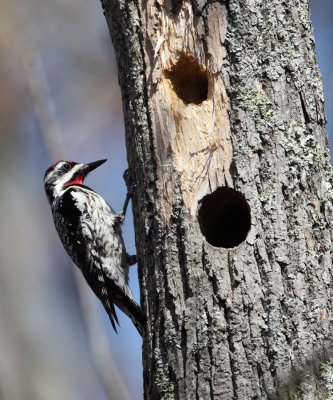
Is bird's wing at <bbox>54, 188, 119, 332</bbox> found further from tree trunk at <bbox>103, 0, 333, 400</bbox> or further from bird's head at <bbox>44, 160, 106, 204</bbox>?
tree trunk at <bbox>103, 0, 333, 400</bbox>

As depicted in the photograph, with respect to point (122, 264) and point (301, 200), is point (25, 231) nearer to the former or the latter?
point (122, 264)

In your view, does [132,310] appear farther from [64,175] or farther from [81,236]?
[64,175]

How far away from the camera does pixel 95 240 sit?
552 cm

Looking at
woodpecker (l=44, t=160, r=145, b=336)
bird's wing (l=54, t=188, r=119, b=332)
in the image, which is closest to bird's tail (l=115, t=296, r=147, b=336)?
woodpecker (l=44, t=160, r=145, b=336)

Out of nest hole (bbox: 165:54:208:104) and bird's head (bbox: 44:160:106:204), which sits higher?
nest hole (bbox: 165:54:208:104)

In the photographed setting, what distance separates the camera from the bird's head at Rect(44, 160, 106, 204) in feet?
19.6

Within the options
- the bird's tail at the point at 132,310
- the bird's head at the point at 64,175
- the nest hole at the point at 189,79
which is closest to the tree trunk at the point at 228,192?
the nest hole at the point at 189,79

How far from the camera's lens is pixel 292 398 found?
2.89 m

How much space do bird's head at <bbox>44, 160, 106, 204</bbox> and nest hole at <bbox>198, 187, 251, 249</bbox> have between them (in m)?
2.09

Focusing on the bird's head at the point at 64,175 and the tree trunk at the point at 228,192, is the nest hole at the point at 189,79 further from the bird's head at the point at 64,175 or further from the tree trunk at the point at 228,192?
the bird's head at the point at 64,175

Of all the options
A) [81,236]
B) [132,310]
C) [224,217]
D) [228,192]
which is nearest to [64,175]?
[81,236]

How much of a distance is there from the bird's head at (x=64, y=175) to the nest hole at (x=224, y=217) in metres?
2.09

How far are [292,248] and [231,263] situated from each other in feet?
1.11

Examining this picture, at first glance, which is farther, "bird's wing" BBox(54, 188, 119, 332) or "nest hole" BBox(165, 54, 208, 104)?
"bird's wing" BBox(54, 188, 119, 332)
